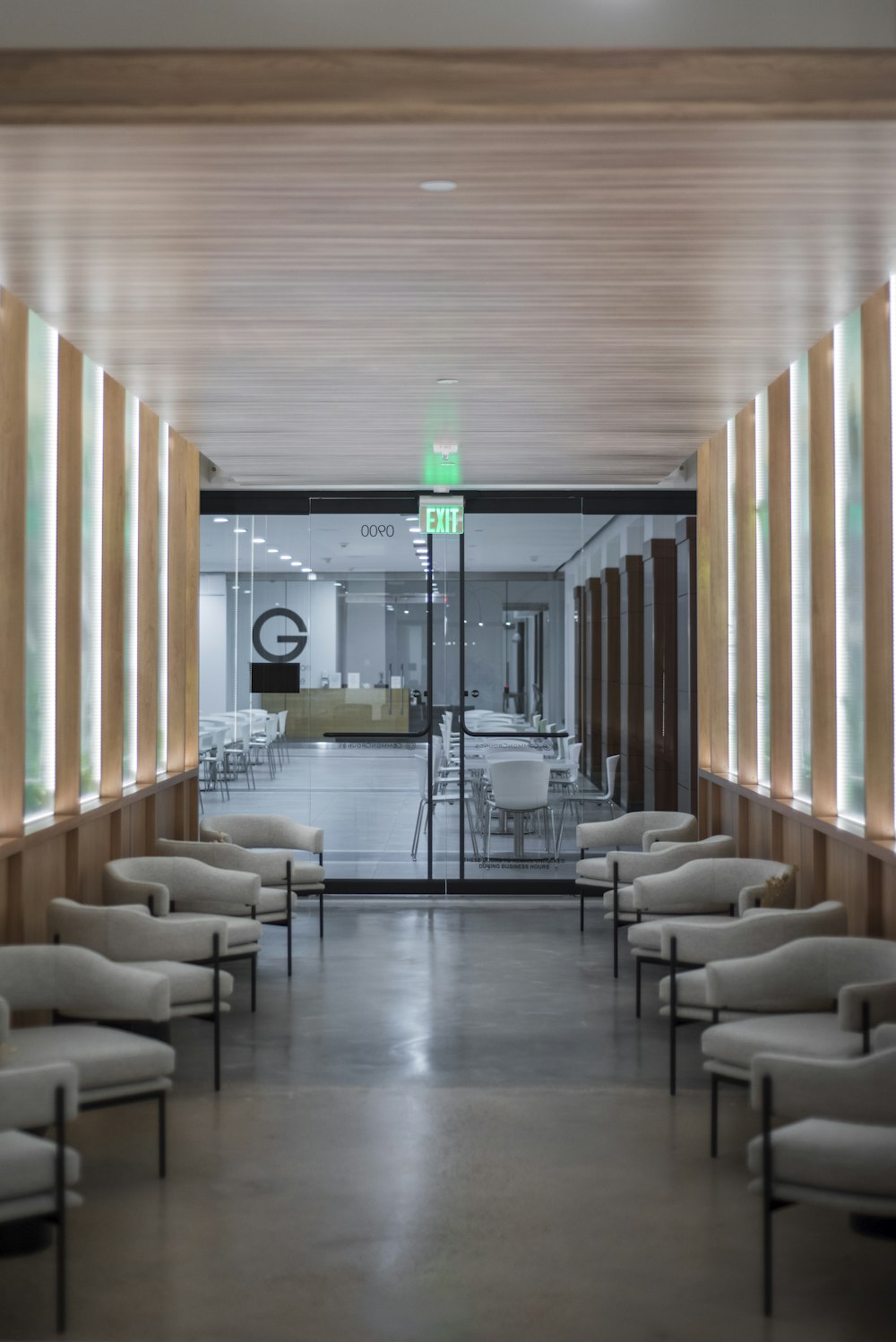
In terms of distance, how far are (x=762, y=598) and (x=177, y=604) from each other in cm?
467

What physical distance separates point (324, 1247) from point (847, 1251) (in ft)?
5.89

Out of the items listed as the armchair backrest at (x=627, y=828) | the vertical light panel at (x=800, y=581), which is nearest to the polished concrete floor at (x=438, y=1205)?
the vertical light panel at (x=800, y=581)

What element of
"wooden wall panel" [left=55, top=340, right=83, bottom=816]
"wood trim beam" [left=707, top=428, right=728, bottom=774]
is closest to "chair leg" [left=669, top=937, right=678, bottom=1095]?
"wooden wall panel" [left=55, top=340, right=83, bottom=816]

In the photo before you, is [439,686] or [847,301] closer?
[847,301]

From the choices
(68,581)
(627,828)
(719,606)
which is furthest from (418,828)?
(68,581)

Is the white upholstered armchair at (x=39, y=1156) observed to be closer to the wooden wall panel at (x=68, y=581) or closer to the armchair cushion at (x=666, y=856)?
the wooden wall panel at (x=68, y=581)

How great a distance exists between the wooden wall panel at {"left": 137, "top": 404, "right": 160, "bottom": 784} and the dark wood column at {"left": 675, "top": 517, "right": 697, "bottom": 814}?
16.0 ft

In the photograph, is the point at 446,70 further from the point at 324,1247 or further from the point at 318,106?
the point at 324,1247

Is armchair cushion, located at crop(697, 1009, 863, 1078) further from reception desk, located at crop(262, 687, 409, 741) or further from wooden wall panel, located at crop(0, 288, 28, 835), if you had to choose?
reception desk, located at crop(262, 687, 409, 741)

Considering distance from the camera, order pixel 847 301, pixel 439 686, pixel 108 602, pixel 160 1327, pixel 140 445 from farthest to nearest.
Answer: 1. pixel 439 686
2. pixel 140 445
3. pixel 108 602
4. pixel 847 301
5. pixel 160 1327

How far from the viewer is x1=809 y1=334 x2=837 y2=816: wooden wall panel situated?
7109 mm

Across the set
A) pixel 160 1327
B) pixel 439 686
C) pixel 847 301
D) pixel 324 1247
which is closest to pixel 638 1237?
pixel 324 1247

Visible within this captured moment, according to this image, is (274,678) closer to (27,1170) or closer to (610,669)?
(610,669)

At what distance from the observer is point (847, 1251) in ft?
14.3
